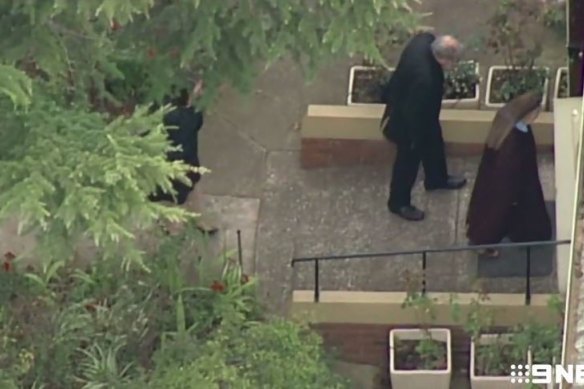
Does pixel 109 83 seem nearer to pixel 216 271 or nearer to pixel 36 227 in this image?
pixel 216 271

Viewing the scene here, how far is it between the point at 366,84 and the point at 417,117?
113 centimetres

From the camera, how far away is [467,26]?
11.4 m

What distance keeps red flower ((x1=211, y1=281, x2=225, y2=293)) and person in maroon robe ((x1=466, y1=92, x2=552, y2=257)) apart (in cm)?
156

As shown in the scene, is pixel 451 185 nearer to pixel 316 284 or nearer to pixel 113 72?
pixel 316 284

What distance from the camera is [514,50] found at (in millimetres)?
10531

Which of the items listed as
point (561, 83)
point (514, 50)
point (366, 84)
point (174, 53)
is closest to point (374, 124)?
point (366, 84)

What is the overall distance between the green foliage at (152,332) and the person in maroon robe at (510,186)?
4.18 ft

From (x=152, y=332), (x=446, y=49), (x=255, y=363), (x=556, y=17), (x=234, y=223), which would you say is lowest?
(x=255, y=363)

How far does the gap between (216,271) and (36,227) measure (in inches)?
117

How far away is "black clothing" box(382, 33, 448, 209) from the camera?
9086 millimetres

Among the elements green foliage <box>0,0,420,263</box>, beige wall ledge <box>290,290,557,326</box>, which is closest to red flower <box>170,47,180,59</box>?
green foliage <box>0,0,420,263</box>

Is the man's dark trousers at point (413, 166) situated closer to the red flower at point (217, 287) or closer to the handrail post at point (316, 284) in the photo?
the handrail post at point (316, 284)

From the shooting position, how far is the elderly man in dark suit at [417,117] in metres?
9.06

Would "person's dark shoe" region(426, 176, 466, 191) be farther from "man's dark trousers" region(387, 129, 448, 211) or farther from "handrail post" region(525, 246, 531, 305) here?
"handrail post" region(525, 246, 531, 305)
